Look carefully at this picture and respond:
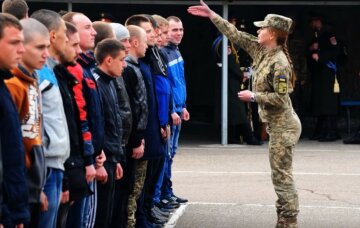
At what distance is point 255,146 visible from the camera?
17.7 meters

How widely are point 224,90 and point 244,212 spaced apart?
6866mm

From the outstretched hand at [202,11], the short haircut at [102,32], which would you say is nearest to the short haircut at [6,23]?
the short haircut at [102,32]

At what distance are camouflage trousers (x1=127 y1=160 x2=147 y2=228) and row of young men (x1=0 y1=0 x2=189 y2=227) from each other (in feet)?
0.04

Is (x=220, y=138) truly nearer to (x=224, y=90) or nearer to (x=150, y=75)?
(x=224, y=90)

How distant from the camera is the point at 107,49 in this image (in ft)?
24.5

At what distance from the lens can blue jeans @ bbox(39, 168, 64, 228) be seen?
5.86m

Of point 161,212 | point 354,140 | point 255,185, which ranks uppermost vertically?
point 161,212

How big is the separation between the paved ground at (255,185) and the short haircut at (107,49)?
2.86 metres

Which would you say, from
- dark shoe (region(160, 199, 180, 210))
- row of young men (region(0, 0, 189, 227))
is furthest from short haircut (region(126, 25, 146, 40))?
dark shoe (region(160, 199, 180, 210))

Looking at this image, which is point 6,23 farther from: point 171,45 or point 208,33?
point 208,33

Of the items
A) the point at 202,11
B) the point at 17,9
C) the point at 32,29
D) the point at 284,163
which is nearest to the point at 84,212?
the point at 17,9

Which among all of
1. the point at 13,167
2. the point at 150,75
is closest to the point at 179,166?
the point at 150,75

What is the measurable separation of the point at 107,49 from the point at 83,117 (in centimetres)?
108

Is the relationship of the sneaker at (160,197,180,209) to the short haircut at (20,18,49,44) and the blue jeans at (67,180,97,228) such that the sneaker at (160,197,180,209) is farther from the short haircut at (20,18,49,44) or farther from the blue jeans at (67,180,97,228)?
the short haircut at (20,18,49,44)
